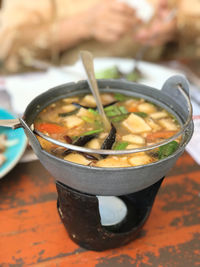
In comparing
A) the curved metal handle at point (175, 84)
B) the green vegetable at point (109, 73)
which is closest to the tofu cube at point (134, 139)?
the curved metal handle at point (175, 84)

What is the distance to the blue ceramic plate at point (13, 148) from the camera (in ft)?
4.23

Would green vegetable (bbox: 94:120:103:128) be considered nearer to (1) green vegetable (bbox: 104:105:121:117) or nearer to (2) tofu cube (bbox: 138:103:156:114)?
(1) green vegetable (bbox: 104:105:121:117)

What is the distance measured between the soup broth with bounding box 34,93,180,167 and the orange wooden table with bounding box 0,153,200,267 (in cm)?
37

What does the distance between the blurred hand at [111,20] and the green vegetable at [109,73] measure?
28.1 inches

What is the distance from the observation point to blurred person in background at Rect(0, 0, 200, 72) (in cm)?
265

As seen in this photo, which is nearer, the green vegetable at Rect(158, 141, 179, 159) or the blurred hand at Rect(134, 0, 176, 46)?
the green vegetable at Rect(158, 141, 179, 159)

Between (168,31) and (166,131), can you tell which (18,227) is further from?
(168,31)

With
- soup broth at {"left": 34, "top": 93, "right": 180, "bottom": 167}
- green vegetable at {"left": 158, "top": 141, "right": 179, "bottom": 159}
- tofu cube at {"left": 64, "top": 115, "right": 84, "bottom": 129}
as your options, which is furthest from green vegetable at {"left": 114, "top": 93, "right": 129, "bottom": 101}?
green vegetable at {"left": 158, "top": 141, "right": 179, "bottom": 159}

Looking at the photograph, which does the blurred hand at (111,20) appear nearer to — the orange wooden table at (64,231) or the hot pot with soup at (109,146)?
the hot pot with soup at (109,146)

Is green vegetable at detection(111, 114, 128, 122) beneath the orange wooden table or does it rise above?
above

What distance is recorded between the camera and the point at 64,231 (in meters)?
1.17

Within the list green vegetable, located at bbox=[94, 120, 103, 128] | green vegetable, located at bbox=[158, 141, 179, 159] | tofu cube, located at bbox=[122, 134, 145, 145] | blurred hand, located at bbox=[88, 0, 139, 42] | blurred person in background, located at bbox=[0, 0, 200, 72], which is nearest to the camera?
green vegetable, located at bbox=[158, 141, 179, 159]

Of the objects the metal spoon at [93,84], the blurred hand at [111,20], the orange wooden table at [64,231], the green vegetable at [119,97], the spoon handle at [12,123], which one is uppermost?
the spoon handle at [12,123]

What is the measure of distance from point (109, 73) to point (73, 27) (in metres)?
1.07
